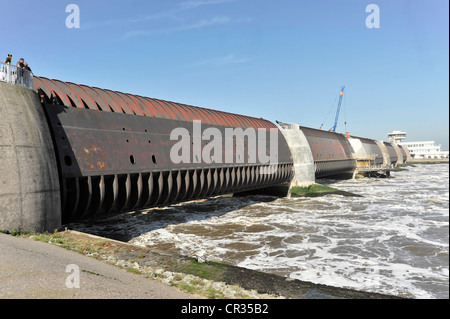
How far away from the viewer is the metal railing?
47.5ft

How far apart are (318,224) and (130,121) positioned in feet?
59.2

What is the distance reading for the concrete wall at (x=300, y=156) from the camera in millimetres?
46281

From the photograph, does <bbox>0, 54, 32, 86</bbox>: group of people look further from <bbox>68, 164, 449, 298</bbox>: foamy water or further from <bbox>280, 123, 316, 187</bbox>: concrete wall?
<bbox>280, 123, 316, 187</bbox>: concrete wall

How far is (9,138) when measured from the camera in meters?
13.4

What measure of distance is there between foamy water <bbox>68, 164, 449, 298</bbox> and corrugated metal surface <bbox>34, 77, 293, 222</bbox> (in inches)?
148

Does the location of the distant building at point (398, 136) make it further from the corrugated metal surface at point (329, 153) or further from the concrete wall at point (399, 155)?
the corrugated metal surface at point (329, 153)

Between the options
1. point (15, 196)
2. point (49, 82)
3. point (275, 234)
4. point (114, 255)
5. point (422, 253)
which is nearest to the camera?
point (114, 255)

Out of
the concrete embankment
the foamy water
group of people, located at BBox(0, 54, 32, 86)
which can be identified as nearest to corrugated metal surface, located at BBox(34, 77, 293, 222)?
group of people, located at BBox(0, 54, 32, 86)

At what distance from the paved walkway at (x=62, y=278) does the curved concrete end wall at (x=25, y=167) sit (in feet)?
7.58

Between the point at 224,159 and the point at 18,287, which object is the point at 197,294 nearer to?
the point at 18,287

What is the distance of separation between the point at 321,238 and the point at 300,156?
2559 cm

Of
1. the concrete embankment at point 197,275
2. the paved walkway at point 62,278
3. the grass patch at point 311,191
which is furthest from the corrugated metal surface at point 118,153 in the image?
the grass patch at point 311,191

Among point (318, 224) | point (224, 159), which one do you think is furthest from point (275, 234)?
point (224, 159)

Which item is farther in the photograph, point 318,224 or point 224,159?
point 224,159
